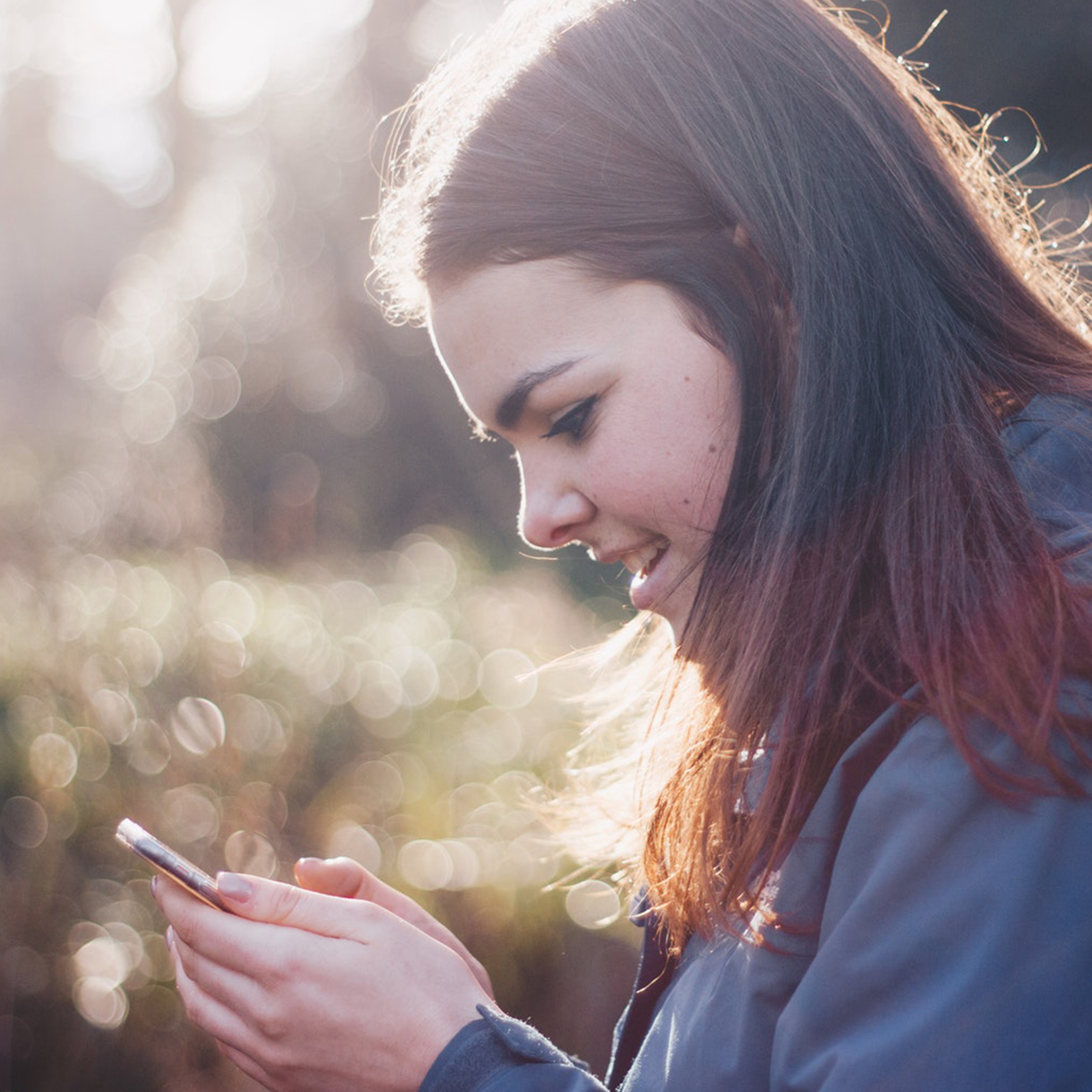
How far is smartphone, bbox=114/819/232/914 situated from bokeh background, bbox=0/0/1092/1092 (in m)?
1.01

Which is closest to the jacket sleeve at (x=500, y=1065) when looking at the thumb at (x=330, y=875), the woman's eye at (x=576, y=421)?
the thumb at (x=330, y=875)

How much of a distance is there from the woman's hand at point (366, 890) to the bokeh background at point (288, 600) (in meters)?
0.65

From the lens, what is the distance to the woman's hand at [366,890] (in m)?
1.72

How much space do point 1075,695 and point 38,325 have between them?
1494 centimetres

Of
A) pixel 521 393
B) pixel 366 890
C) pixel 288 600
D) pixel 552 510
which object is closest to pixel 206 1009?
pixel 366 890

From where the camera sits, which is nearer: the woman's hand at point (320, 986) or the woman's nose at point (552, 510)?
the woman's hand at point (320, 986)

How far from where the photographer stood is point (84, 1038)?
3066 millimetres

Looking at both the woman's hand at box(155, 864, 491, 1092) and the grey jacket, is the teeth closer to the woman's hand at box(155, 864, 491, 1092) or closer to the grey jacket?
the grey jacket

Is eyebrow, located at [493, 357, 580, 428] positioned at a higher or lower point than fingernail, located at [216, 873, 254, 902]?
higher

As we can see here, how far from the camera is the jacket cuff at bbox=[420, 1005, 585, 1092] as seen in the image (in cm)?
127

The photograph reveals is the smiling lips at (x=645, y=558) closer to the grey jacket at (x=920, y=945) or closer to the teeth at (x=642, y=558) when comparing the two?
the teeth at (x=642, y=558)

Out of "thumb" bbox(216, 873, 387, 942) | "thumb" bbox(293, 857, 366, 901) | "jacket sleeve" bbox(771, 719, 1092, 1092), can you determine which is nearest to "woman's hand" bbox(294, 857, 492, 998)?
"thumb" bbox(293, 857, 366, 901)

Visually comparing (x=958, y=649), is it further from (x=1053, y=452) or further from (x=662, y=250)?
(x=662, y=250)

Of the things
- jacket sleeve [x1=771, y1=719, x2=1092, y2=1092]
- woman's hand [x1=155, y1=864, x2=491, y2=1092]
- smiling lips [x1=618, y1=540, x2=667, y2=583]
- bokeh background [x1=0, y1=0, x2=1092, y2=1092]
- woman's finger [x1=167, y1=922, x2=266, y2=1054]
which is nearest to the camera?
jacket sleeve [x1=771, y1=719, x2=1092, y2=1092]
